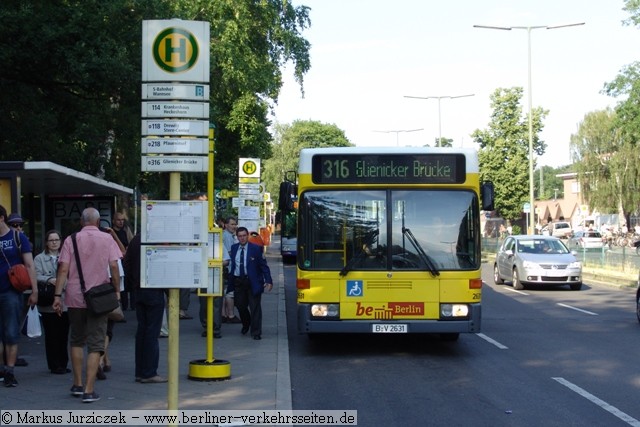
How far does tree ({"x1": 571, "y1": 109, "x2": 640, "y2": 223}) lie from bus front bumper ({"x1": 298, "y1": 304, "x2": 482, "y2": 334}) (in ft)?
206

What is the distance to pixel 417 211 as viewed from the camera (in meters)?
13.1

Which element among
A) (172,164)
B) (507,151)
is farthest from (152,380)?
(507,151)

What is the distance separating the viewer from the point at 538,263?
87.4 ft

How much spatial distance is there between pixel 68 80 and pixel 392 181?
769cm

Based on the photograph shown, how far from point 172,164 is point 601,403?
17.6ft

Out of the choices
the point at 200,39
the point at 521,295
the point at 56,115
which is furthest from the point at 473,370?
the point at 521,295

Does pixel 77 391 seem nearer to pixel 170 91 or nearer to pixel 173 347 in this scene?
pixel 173 347

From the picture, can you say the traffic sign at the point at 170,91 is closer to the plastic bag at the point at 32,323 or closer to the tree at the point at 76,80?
the plastic bag at the point at 32,323

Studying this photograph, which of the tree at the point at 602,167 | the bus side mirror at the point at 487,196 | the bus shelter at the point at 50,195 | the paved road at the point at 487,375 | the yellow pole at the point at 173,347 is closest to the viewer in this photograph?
the yellow pole at the point at 173,347

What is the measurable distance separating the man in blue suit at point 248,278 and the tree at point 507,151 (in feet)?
151

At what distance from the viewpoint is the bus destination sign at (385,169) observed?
13234 millimetres

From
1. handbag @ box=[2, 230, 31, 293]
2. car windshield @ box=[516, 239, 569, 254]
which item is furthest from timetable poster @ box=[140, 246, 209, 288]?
car windshield @ box=[516, 239, 569, 254]

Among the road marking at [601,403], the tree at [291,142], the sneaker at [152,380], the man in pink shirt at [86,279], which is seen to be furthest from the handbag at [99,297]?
the tree at [291,142]
